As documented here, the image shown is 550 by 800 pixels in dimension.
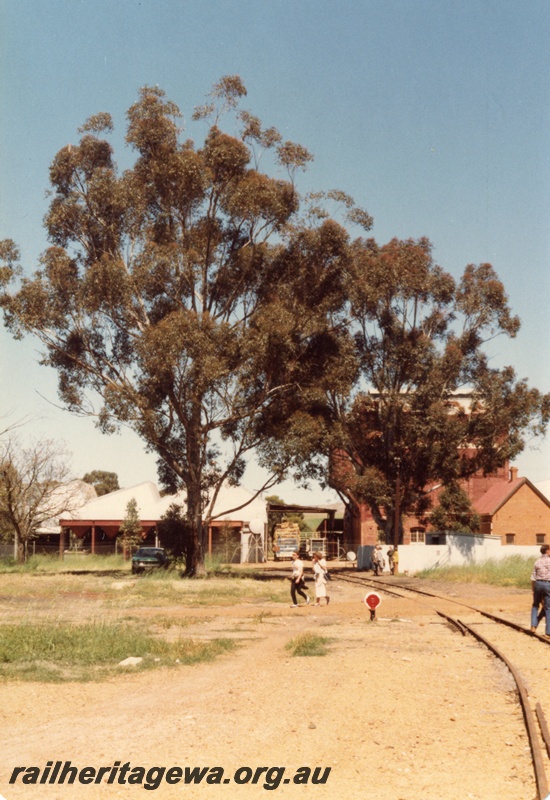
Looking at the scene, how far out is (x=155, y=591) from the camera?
30.8 metres

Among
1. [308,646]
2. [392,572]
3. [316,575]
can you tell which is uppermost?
[316,575]

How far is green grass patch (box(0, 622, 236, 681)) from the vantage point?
516 inches

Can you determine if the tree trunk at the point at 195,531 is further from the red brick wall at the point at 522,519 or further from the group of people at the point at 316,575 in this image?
the red brick wall at the point at 522,519

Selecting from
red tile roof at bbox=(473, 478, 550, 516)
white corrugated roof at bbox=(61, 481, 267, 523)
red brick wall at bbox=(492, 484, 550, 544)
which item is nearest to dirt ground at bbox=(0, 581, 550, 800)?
red tile roof at bbox=(473, 478, 550, 516)

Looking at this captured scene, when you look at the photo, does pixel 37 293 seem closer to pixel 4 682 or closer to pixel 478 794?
pixel 4 682

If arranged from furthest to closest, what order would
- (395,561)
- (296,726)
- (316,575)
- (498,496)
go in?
(498,496)
(395,561)
(316,575)
(296,726)

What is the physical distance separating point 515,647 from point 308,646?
3.78 meters

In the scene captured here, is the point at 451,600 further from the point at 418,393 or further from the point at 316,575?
the point at 418,393

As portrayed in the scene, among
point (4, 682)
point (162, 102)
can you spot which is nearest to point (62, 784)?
point (4, 682)

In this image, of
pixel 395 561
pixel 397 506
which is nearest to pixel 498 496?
pixel 397 506

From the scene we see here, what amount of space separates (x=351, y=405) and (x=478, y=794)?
133 ft

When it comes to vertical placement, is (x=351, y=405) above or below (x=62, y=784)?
above

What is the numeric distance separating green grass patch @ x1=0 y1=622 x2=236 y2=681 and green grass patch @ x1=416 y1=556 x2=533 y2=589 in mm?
20338

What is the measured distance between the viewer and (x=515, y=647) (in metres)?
15.8
